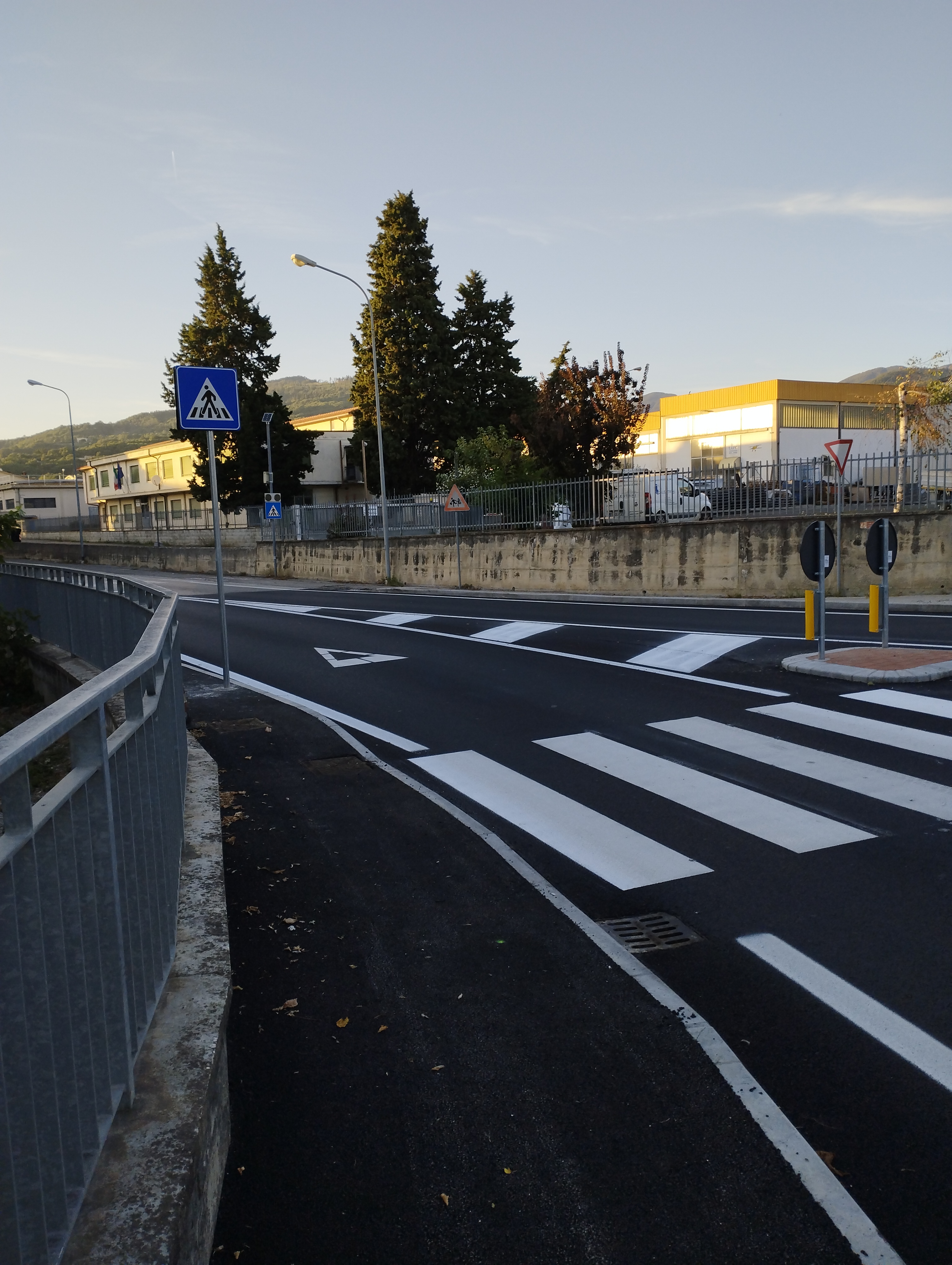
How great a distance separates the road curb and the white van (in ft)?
38.3

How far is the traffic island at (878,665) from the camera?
1053 centimetres

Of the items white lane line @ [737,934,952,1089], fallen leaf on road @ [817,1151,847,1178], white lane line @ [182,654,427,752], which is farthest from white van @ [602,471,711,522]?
fallen leaf on road @ [817,1151,847,1178]

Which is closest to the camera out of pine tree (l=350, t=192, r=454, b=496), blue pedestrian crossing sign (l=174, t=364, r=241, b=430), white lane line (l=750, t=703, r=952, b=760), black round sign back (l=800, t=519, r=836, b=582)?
white lane line (l=750, t=703, r=952, b=760)

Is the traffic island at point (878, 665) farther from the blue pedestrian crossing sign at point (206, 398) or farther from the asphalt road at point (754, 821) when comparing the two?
the blue pedestrian crossing sign at point (206, 398)

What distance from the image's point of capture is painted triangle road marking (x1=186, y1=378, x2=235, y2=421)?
36.3 ft

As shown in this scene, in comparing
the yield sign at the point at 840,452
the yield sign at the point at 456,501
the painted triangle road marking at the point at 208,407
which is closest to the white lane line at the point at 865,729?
the painted triangle road marking at the point at 208,407

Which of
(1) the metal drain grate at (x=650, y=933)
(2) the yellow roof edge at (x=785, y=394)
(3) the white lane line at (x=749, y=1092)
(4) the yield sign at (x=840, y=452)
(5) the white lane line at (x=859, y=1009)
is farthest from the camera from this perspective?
(2) the yellow roof edge at (x=785, y=394)

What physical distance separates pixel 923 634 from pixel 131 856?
13.2 meters

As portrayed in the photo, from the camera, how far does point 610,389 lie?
4056 cm

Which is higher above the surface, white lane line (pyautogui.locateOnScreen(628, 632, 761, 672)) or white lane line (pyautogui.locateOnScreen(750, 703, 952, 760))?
white lane line (pyautogui.locateOnScreen(750, 703, 952, 760))

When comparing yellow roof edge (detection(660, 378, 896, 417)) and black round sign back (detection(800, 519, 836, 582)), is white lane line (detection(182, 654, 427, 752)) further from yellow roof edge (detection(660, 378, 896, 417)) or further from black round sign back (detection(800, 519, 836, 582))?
yellow roof edge (detection(660, 378, 896, 417))

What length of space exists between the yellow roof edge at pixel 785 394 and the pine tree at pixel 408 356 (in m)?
26.8

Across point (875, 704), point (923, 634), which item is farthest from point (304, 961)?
point (923, 634)

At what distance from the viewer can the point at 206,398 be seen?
439 inches
